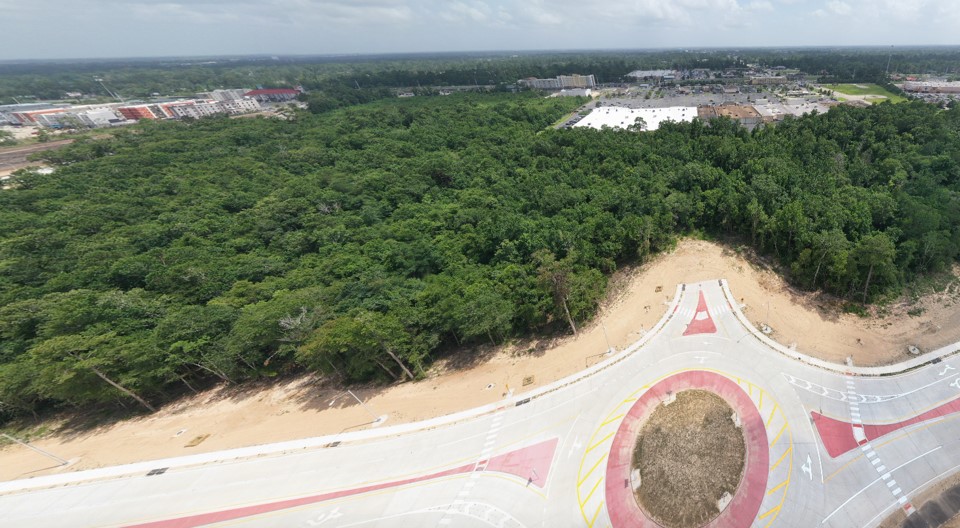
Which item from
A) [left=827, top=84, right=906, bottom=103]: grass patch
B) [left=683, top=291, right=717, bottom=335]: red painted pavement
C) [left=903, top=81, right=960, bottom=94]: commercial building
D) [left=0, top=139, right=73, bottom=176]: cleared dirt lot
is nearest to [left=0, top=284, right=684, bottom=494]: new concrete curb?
[left=683, top=291, right=717, bottom=335]: red painted pavement

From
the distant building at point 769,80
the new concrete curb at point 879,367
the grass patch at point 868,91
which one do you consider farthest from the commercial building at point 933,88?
the new concrete curb at point 879,367

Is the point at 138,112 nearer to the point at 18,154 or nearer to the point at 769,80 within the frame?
the point at 18,154

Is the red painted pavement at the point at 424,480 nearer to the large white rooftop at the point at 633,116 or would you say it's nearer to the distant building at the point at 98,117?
the large white rooftop at the point at 633,116

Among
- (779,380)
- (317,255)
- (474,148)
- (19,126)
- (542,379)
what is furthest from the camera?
(19,126)

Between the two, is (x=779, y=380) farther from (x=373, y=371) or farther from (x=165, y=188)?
(x=165, y=188)

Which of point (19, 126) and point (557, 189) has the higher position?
point (19, 126)

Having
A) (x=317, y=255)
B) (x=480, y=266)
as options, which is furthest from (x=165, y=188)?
(x=480, y=266)

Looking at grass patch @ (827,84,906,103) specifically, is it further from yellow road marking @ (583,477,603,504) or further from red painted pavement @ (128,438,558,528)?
red painted pavement @ (128,438,558,528)
